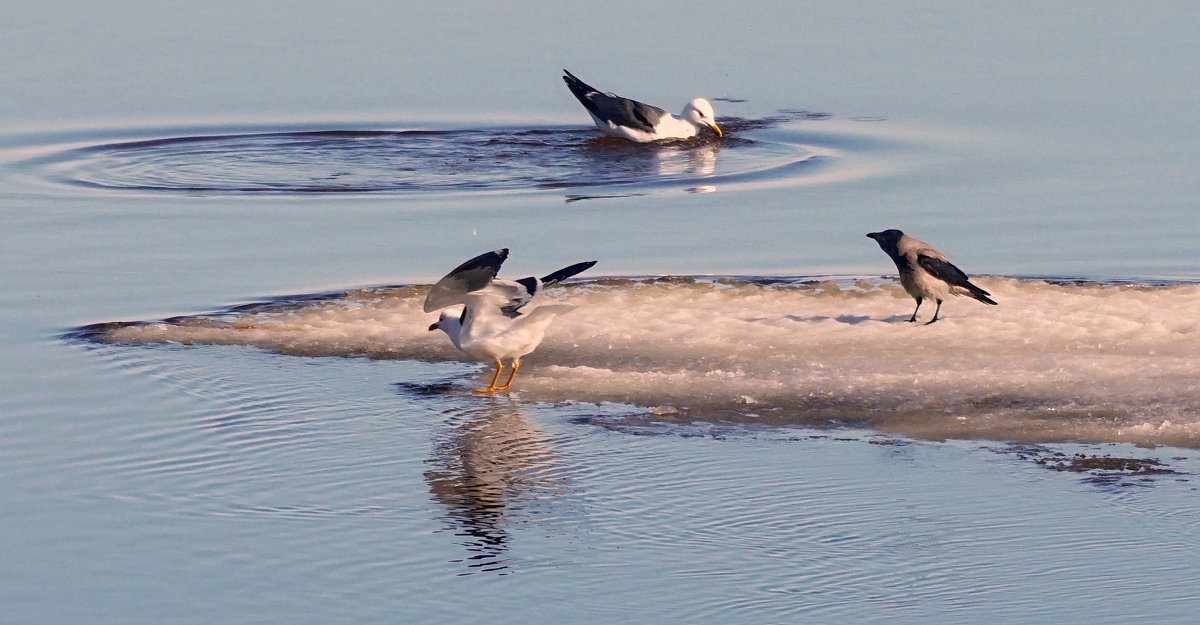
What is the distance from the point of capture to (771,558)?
7.21 m

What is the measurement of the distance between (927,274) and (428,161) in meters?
7.51

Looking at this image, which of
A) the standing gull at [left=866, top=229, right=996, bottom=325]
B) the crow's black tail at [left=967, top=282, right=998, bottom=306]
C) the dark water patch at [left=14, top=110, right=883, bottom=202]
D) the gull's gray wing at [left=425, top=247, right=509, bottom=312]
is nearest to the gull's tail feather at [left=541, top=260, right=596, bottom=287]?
the gull's gray wing at [left=425, top=247, right=509, bottom=312]

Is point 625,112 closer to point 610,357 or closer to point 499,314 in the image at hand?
point 610,357

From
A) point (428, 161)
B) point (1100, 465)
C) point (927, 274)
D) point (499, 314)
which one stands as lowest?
point (1100, 465)

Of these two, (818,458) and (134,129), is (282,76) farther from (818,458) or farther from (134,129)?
(818,458)

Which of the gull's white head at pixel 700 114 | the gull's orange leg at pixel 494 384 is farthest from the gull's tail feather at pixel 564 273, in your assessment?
the gull's white head at pixel 700 114

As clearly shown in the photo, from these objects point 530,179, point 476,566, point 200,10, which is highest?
point 200,10

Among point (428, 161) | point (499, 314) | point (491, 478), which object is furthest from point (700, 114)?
point (491, 478)

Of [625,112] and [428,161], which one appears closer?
[428,161]

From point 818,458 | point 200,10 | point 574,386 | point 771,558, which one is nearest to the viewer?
point 771,558

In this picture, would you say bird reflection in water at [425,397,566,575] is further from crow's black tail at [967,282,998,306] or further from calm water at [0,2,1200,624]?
crow's black tail at [967,282,998,306]

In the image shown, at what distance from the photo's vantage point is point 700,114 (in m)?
19.0

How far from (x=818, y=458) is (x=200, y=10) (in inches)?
886

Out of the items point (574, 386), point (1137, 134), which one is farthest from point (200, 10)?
point (574, 386)
